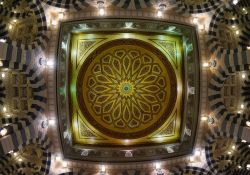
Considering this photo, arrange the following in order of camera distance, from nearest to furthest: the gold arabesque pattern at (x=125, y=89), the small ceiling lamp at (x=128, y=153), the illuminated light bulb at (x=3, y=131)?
the illuminated light bulb at (x=3, y=131)
the small ceiling lamp at (x=128, y=153)
the gold arabesque pattern at (x=125, y=89)

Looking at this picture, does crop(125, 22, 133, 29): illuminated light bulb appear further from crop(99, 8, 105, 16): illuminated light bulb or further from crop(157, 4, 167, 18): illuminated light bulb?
crop(157, 4, 167, 18): illuminated light bulb

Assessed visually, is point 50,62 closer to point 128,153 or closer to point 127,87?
point 127,87

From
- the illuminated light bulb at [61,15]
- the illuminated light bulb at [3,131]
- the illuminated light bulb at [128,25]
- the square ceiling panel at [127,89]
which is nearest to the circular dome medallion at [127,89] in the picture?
the square ceiling panel at [127,89]

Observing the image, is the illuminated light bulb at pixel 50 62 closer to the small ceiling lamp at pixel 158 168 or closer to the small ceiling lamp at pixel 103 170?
the small ceiling lamp at pixel 103 170

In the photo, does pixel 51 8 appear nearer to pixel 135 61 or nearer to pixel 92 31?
pixel 92 31

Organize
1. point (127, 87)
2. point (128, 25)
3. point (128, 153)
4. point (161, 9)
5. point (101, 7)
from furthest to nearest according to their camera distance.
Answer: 1. point (127, 87)
2. point (128, 153)
3. point (128, 25)
4. point (161, 9)
5. point (101, 7)

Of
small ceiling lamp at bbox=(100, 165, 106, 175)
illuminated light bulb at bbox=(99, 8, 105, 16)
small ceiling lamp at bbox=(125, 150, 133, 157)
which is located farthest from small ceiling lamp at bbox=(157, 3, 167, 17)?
small ceiling lamp at bbox=(100, 165, 106, 175)

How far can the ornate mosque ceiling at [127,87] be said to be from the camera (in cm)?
909

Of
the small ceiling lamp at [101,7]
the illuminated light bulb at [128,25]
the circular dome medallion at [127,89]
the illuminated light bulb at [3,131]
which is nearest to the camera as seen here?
the illuminated light bulb at [3,131]

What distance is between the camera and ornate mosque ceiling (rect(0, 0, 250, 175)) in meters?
9.09

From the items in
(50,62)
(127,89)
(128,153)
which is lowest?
(128,153)

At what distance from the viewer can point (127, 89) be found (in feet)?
34.6

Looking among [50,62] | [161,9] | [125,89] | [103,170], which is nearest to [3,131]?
[50,62]

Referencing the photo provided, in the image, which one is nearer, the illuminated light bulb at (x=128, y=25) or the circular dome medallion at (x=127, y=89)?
the illuminated light bulb at (x=128, y=25)
